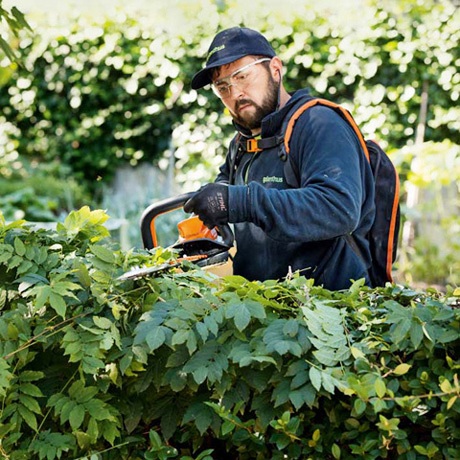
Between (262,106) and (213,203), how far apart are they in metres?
0.70

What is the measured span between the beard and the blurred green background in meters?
3.61

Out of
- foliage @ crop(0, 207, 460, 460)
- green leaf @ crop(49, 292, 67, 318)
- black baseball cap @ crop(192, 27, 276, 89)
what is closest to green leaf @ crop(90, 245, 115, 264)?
foliage @ crop(0, 207, 460, 460)

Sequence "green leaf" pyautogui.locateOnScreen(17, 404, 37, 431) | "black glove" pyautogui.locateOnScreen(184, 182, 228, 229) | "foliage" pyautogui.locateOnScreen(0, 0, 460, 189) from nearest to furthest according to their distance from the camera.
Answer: "green leaf" pyautogui.locateOnScreen(17, 404, 37, 431) < "black glove" pyautogui.locateOnScreen(184, 182, 228, 229) < "foliage" pyautogui.locateOnScreen(0, 0, 460, 189)

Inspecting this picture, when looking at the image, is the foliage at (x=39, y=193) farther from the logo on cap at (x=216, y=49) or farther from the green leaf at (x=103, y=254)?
the green leaf at (x=103, y=254)

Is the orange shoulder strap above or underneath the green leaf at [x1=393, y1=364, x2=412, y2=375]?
above

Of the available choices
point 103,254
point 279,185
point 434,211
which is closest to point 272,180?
point 279,185

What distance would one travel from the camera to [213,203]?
2.35 meters

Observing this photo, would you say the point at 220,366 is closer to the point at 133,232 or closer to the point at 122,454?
the point at 122,454

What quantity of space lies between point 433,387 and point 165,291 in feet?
2.29

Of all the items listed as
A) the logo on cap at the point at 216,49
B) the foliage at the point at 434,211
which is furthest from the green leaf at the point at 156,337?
the foliage at the point at 434,211

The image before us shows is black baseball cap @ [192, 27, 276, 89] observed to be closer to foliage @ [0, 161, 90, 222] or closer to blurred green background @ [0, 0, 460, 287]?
blurred green background @ [0, 0, 460, 287]

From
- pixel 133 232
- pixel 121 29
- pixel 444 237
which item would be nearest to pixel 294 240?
pixel 133 232

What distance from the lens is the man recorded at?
→ 2395 millimetres

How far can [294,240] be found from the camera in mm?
2461
